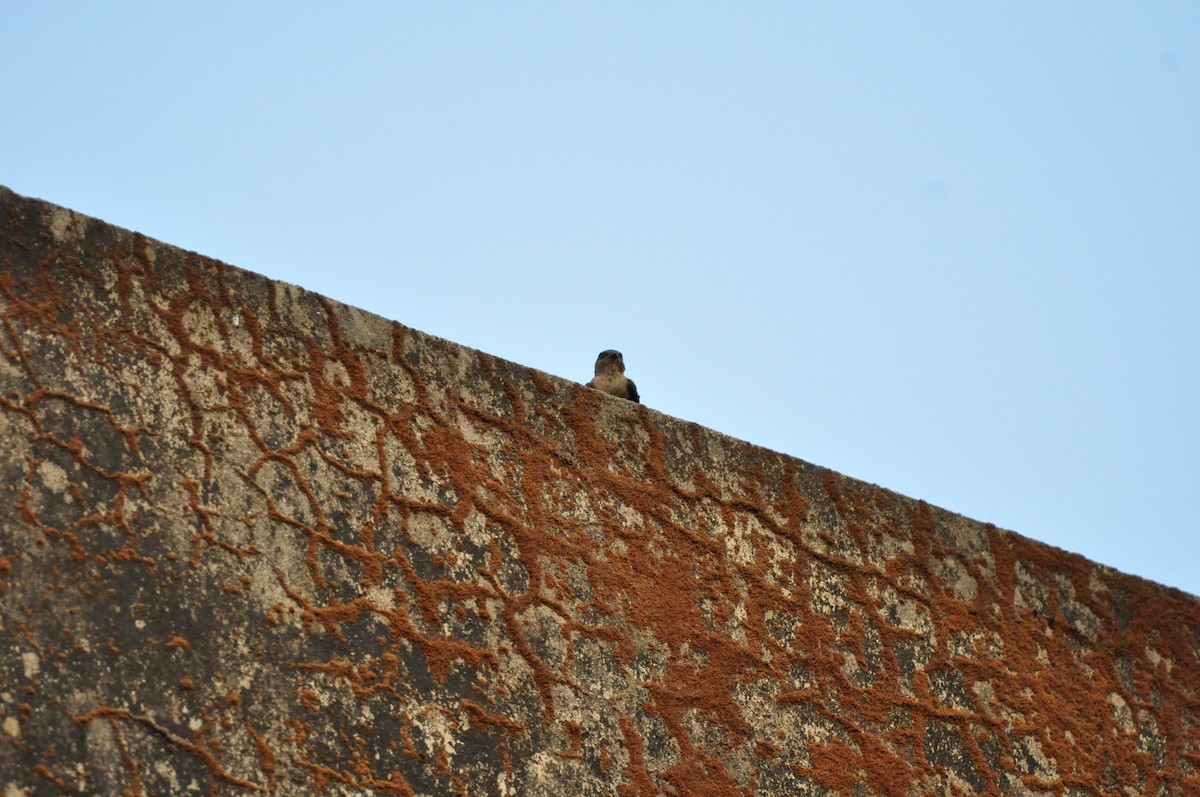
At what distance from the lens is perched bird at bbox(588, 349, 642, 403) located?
2.79m

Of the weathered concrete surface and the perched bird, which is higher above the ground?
the perched bird

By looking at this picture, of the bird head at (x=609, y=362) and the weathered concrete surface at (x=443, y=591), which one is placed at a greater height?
the bird head at (x=609, y=362)

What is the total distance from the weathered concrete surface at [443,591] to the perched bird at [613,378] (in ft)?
0.99

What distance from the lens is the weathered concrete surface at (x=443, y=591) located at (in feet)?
6.09

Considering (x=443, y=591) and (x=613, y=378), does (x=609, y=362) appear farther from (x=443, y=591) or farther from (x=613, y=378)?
(x=443, y=591)

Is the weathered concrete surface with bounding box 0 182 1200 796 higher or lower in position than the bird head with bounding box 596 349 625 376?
lower

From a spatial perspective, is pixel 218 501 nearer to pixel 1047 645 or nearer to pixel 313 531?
pixel 313 531

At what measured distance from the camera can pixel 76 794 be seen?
1.72 metres

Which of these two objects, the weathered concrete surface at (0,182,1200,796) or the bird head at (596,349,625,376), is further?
the bird head at (596,349,625,376)

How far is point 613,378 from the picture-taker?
2801mm

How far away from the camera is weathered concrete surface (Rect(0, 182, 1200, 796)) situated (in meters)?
1.86

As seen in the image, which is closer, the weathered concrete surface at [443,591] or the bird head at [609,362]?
the weathered concrete surface at [443,591]

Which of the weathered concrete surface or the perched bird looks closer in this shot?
the weathered concrete surface

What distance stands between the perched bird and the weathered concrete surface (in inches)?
11.9
